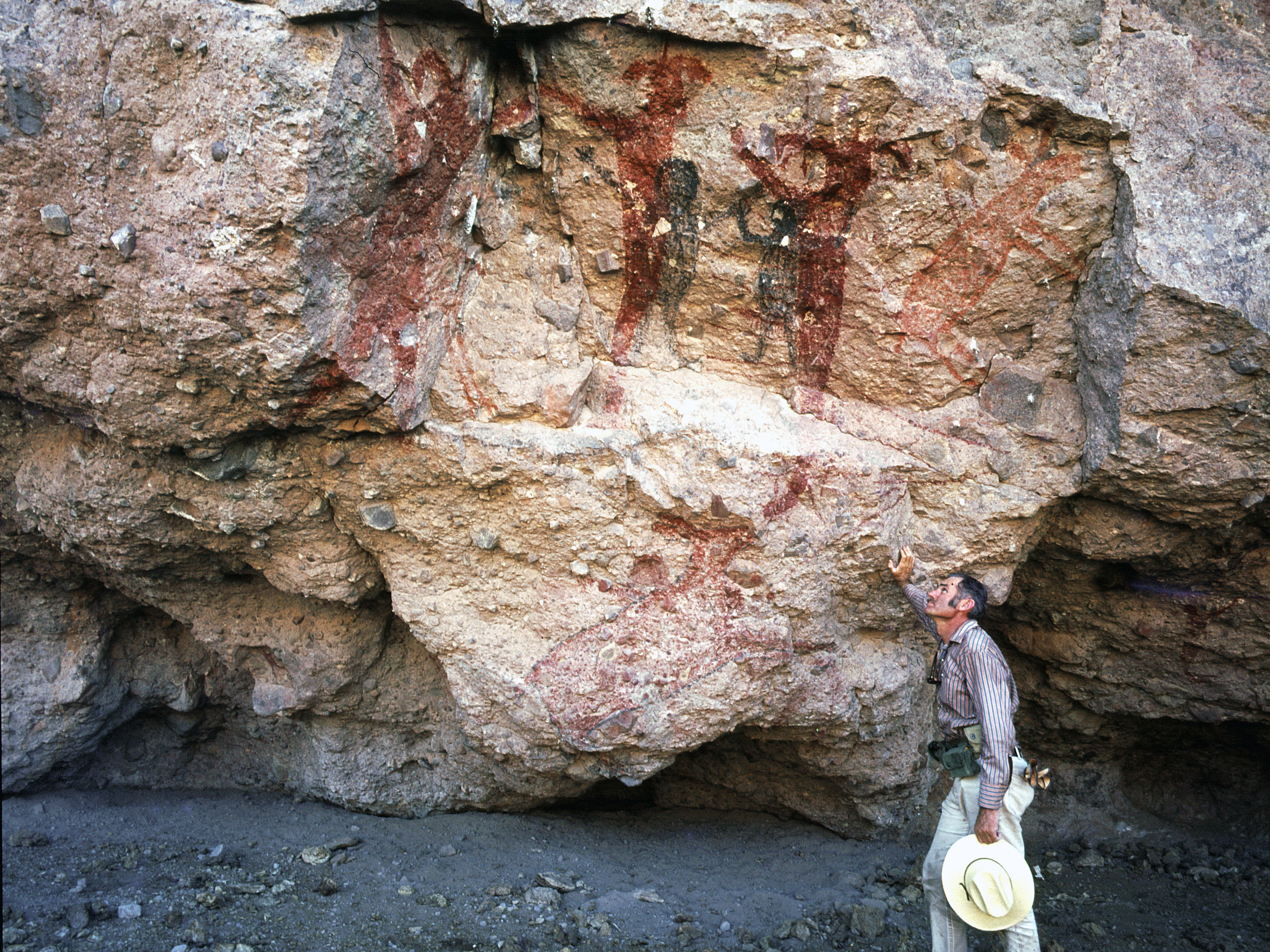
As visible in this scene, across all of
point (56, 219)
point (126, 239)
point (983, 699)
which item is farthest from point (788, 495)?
point (56, 219)

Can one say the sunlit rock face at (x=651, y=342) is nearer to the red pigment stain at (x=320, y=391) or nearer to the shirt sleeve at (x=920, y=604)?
the red pigment stain at (x=320, y=391)

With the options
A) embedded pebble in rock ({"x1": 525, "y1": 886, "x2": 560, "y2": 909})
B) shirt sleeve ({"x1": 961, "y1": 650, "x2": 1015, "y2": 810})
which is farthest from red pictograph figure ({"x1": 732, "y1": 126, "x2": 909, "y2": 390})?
embedded pebble in rock ({"x1": 525, "y1": 886, "x2": 560, "y2": 909})

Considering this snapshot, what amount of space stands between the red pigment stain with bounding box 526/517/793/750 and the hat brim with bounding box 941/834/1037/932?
2.37 feet

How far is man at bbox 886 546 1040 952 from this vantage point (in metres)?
2.18

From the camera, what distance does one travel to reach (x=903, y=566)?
101 inches

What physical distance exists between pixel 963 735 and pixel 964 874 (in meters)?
0.36

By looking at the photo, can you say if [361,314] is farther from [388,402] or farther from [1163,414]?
[1163,414]

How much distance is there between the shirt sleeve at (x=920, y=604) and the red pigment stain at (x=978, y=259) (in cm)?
64

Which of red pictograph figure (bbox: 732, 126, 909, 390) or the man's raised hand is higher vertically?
red pictograph figure (bbox: 732, 126, 909, 390)

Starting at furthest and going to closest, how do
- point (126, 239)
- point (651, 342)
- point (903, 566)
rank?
point (651, 342) → point (903, 566) → point (126, 239)

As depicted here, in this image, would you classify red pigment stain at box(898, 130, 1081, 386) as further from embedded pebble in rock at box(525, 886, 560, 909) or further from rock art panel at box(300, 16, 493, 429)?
embedded pebble in rock at box(525, 886, 560, 909)

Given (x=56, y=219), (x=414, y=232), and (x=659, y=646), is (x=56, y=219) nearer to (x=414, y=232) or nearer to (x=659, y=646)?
(x=414, y=232)

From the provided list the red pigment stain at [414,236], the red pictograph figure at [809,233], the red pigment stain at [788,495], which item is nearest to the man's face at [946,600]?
the red pigment stain at [788,495]

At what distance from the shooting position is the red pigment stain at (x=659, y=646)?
8.39 feet
